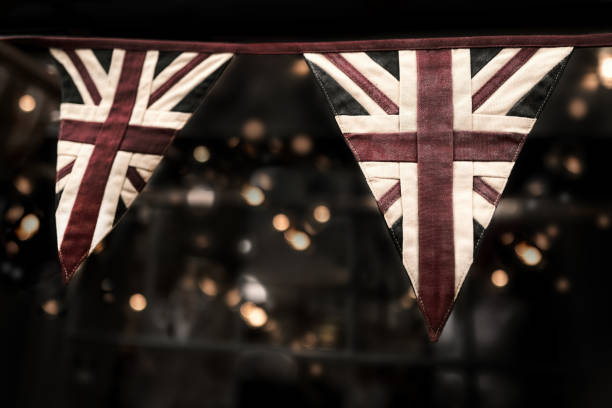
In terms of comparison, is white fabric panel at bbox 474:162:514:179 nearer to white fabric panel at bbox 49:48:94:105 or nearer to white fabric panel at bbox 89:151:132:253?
white fabric panel at bbox 89:151:132:253

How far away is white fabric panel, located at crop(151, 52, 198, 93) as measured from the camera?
4.50ft

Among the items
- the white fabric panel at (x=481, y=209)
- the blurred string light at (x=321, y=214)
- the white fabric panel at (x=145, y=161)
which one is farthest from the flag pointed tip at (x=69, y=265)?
the blurred string light at (x=321, y=214)

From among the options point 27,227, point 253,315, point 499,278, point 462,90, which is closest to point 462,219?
point 462,90

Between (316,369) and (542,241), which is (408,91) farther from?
(316,369)

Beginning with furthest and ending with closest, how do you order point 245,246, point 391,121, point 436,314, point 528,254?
1. point 245,246
2. point 528,254
3. point 391,121
4. point 436,314

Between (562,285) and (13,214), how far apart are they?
3.19 meters

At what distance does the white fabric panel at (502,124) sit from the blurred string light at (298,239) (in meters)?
1.80

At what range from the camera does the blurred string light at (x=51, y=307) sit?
265cm

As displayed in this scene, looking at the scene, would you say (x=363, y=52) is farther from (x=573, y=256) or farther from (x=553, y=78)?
(x=573, y=256)

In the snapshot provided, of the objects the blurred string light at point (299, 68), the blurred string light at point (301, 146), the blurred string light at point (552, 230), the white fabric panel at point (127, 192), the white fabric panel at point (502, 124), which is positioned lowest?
the white fabric panel at point (127, 192)

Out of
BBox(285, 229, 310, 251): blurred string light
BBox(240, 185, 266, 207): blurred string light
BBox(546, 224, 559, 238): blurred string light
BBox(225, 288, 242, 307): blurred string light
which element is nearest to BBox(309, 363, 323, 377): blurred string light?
BBox(225, 288, 242, 307): blurred string light

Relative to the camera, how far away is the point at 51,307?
2664 mm

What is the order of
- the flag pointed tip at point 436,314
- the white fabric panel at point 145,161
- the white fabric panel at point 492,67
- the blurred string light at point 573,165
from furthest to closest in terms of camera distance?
the blurred string light at point 573,165 → the white fabric panel at point 145,161 → the white fabric panel at point 492,67 → the flag pointed tip at point 436,314

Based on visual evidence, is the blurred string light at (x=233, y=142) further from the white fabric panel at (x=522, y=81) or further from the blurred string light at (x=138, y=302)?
the white fabric panel at (x=522, y=81)
